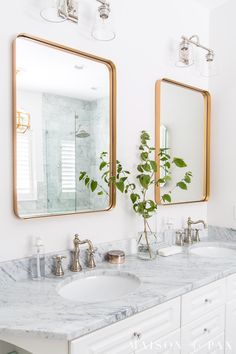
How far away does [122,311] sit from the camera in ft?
3.69

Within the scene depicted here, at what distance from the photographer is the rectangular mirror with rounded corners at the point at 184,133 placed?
212cm

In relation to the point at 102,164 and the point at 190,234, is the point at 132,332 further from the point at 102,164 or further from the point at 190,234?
the point at 190,234

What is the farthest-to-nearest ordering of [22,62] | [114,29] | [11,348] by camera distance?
[114,29] → [22,62] → [11,348]

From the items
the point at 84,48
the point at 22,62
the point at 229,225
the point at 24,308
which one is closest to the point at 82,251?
the point at 24,308

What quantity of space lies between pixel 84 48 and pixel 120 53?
255mm

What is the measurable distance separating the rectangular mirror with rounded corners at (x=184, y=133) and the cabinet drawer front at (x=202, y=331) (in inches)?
30.5

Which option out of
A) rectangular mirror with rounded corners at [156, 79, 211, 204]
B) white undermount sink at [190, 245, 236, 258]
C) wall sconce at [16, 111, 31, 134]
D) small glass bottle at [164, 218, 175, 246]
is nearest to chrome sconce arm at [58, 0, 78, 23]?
wall sconce at [16, 111, 31, 134]

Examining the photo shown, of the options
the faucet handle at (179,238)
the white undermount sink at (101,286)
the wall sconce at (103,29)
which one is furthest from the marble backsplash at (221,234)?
the wall sconce at (103,29)

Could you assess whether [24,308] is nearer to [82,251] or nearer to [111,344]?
[111,344]

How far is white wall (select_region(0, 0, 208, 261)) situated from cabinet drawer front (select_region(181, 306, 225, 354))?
0.64m

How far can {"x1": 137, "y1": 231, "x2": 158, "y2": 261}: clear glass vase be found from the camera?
1.81 metres

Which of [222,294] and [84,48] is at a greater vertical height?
[84,48]

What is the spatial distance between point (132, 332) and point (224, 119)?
5.80 ft

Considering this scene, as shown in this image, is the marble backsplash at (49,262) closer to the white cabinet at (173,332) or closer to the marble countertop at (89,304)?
the marble countertop at (89,304)
